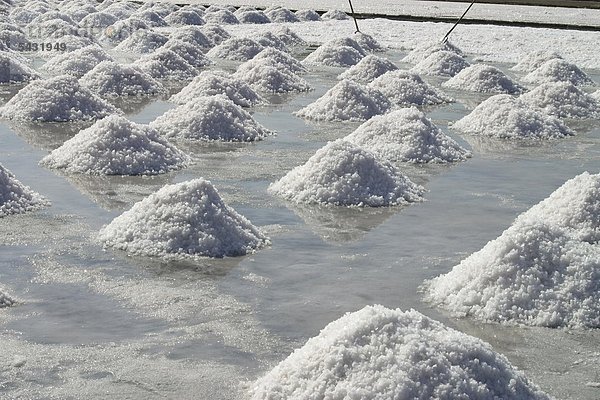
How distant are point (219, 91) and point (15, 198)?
475cm

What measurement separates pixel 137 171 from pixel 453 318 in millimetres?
3447

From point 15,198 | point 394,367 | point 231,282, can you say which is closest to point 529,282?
point 231,282

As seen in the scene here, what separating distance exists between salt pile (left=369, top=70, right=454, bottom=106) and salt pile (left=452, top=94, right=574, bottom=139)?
1523 millimetres

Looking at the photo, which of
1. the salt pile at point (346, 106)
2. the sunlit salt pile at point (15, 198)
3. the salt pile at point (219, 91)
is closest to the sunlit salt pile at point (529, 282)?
the sunlit salt pile at point (15, 198)

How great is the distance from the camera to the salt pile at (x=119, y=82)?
39.2 ft

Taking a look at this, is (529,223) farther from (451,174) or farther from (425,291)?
(451,174)

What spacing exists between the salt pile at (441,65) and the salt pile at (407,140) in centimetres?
602

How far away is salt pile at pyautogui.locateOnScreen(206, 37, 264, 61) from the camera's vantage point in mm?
16062

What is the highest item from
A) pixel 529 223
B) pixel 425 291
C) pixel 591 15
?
pixel 529 223

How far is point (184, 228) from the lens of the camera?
227 inches

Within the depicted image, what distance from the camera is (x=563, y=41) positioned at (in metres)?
18.6

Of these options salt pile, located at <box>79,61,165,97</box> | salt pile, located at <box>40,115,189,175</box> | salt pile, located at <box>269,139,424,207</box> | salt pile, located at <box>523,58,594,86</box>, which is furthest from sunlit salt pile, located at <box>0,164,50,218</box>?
salt pile, located at <box>523,58,594,86</box>

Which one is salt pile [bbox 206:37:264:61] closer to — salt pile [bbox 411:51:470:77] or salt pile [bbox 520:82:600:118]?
salt pile [bbox 411:51:470:77]

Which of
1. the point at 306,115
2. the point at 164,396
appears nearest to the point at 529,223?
the point at 164,396
